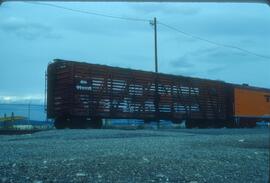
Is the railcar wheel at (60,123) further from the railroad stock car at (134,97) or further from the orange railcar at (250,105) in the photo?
the orange railcar at (250,105)

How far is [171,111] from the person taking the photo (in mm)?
29641

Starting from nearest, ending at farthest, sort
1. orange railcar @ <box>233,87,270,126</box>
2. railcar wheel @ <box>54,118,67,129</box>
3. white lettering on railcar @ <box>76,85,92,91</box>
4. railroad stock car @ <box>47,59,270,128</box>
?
white lettering on railcar @ <box>76,85,92,91</box> → railroad stock car @ <box>47,59,270,128</box> → railcar wheel @ <box>54,118,67,129</box> → orange railcar @ <box>233,87,270,126</box>

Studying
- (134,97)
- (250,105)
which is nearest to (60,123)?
(134,97)

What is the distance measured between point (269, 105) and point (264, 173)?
3417 centimetres

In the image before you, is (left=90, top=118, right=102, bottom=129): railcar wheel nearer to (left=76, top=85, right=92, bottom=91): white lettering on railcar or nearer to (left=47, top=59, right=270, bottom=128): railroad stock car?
(left=47, top=59, right=270, bottom=128): railroad stock car

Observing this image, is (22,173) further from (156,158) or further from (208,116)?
(208,116)

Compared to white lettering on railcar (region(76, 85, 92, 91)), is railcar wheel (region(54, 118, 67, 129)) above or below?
below

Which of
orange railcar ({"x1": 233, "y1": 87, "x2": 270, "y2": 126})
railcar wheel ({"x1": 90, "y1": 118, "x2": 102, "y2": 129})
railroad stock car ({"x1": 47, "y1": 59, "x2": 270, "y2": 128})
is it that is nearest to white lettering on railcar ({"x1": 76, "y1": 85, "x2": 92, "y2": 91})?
railroad stock car ({"x1": 47, "y1": 59, "x2": 270, "y2": 128})

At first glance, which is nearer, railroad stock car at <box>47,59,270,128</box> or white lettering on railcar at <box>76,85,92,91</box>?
white lettering on railcar at <box>76,85,92,91</box>

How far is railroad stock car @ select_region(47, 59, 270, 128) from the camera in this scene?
24000 mm

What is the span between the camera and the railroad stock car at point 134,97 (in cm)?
2400

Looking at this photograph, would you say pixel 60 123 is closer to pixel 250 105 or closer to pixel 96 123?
pixel 96 123

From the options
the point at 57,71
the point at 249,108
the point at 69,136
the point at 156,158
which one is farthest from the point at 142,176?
the point at 249,108

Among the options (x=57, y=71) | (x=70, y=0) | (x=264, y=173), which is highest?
(x=57, y=71)
